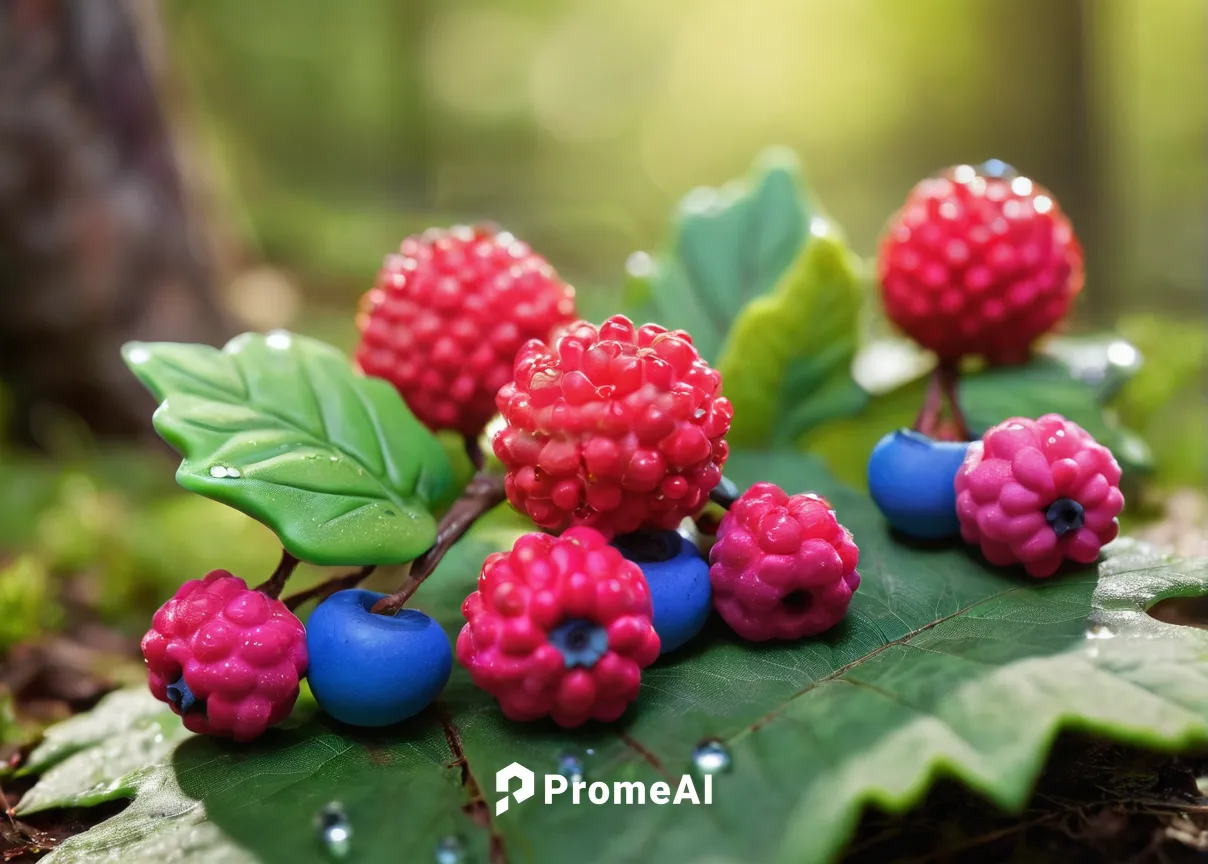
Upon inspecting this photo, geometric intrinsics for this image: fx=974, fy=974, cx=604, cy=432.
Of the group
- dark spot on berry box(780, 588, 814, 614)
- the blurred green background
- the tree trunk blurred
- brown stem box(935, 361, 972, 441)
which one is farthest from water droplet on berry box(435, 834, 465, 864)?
the blurred green background

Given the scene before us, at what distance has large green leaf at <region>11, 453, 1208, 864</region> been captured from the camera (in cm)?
44

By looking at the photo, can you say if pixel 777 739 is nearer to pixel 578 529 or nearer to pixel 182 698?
pixel 578 529

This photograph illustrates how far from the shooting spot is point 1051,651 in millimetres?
504

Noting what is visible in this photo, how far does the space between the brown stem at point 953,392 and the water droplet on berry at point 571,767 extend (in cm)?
40

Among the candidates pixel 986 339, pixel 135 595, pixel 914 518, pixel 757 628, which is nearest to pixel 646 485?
pixel 757 628

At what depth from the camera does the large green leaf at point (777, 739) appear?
1.44 feet

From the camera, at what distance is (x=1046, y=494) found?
1.87 feet

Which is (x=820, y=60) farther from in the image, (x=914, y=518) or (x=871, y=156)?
(x=914, y=518)

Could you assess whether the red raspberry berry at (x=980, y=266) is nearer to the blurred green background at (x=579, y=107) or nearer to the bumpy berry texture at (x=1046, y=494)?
the bumpy berry texture at (x=1046, y=494)

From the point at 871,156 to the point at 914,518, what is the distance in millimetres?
2241

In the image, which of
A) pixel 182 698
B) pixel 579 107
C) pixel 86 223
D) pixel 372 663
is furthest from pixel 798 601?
pixel 579 107

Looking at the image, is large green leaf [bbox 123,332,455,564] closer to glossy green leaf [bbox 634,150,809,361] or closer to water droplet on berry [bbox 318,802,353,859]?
water droplet on berry [bbox 318,802,353,859]

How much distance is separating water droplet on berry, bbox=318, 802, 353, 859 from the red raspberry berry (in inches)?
21.5

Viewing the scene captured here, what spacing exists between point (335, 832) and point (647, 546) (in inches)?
8.9
